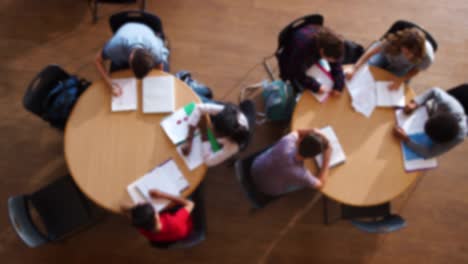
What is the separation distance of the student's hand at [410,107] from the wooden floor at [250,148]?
109 centimetres

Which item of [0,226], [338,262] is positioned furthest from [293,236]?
[0,226]

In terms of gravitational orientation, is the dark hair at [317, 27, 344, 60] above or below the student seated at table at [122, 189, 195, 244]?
above

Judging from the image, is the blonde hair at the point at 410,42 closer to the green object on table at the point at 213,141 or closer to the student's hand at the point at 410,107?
the student's hand at the point at 410,107

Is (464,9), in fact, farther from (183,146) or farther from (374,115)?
(183,146)

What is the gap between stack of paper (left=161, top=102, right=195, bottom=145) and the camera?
2.31 m

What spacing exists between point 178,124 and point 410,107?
5.69 ft

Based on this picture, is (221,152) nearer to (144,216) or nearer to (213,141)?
(213,141)

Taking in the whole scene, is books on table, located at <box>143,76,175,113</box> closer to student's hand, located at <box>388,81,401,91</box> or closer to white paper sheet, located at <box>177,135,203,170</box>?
white paper sheet, located at <box>177,135,203,170</box>

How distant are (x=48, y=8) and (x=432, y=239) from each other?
4.56 m

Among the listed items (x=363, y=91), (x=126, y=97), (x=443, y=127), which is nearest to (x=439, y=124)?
(x=443, y=127)

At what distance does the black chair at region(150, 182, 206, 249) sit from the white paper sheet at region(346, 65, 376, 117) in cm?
134

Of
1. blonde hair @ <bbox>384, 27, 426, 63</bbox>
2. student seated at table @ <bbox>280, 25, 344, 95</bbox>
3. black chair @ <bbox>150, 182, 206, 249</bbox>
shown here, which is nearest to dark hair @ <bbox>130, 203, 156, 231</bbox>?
black chair @ <bbox>150, 182, 206, 249</bbox>

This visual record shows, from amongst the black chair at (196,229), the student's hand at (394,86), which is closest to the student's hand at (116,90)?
the black chair at (196,229)

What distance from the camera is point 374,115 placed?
245 centimetres
